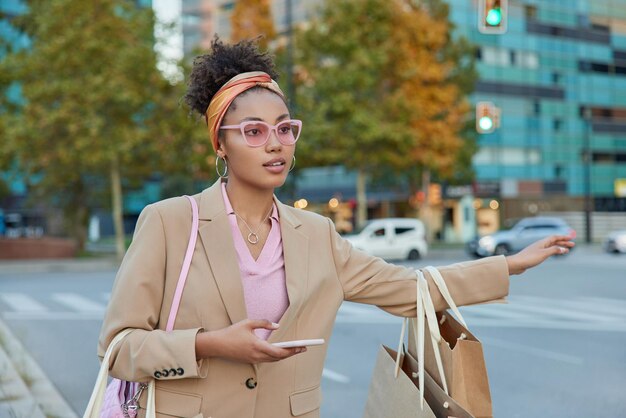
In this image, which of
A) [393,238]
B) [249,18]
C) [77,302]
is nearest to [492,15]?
[77,302]

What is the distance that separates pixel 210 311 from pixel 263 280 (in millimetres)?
185

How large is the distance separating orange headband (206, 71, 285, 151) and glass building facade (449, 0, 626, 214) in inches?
1886

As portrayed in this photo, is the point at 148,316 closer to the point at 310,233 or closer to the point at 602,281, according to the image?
the point at 310,233

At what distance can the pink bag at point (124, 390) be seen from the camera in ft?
6.59

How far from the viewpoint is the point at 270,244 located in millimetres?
2234

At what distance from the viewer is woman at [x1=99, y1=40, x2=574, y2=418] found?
1999mm

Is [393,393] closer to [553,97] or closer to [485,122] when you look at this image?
[485,122]

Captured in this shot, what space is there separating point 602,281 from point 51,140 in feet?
69.9

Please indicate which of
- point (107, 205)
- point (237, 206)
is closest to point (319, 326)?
point (237, 206)

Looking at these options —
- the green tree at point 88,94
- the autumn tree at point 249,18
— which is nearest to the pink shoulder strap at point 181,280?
the green tree at point 88,94

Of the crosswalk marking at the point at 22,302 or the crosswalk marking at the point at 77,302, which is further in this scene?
the crosswalk marking at the point at 22,302

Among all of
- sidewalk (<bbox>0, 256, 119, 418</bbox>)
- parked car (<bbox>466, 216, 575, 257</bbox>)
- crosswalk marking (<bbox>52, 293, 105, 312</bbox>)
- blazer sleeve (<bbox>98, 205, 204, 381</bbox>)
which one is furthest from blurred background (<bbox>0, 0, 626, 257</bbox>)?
blazer sleeve (<bbox>98, 205, 204, 381</bbox>)

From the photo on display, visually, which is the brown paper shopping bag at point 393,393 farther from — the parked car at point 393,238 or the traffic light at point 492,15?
the parked car at point 393,238

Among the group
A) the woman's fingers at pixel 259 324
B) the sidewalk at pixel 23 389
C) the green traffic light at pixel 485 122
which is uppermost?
the green traffic light at pixel 485 122
